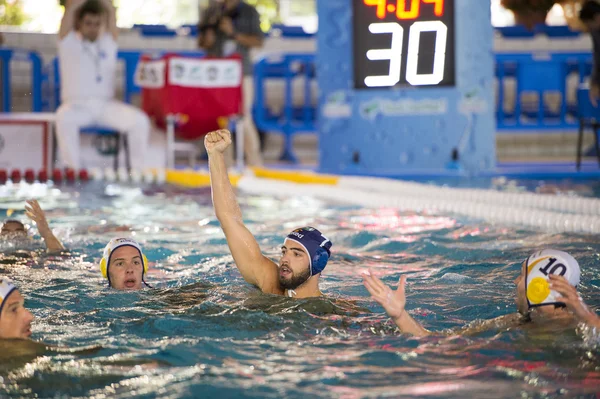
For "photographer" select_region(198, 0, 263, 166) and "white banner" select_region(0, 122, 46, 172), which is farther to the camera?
"white banner" select_region(0, 122, 46, 172)

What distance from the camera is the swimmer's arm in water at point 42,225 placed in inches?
224

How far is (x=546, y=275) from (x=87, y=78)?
8.94 metres

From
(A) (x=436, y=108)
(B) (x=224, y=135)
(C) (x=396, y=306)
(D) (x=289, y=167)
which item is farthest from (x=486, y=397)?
(D) (x=289, y=167)

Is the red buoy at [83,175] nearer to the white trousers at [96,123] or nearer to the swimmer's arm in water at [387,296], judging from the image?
the white trousers at [96,123]

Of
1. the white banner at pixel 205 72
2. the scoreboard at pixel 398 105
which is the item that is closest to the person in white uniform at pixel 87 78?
the white banner at pixel 205 72

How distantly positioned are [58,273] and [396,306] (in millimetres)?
2638

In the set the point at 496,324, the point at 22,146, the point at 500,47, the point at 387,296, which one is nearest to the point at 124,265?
the point at 387,296

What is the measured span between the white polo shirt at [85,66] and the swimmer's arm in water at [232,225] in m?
7.62

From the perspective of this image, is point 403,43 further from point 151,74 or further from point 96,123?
point 96,123

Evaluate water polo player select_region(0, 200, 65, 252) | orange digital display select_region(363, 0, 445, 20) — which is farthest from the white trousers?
water polo player select_region(0, 200, 65, 252)

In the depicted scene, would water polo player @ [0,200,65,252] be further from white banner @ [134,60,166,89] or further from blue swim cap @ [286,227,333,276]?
white banner @ [134,60,166,89]

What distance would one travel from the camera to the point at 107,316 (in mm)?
4090

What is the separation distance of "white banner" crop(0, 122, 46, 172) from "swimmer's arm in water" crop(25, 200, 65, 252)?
6249 millimetres

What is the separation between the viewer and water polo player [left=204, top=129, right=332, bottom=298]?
4.24m
